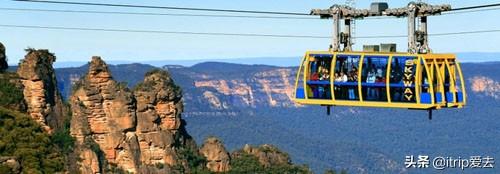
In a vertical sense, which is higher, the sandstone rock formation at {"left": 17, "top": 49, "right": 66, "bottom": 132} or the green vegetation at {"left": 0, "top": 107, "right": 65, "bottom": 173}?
the sandstone rock formation at {"left": 17, "top": 49, "right": 66, "bottom": 132}

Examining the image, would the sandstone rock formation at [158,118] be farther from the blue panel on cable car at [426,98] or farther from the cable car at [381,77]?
the blue panel on cable car at [426,98]

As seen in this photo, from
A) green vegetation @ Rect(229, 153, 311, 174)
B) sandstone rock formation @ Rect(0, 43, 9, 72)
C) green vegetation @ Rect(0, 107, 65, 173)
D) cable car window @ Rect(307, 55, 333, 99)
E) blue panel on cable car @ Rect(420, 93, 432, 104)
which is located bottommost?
green vegetation @ Rect(229, 153, 311, 174)

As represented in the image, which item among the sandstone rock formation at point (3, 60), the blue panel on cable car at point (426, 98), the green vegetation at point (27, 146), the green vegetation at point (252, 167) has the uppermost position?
the sandstone rock formation at point (3, 60)

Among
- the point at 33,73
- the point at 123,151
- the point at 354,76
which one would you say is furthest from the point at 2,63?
the point at 354,76

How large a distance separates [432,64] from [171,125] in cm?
9522

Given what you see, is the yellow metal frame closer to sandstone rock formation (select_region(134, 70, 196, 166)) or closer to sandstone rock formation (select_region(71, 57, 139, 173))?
sandstone rock formation (select_region(71, 57, 139, 173))

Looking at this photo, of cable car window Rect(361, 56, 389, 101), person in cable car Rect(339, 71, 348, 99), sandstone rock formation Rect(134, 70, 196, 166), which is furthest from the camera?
sandstone rock formation Rect(134, 70, 196, 166)

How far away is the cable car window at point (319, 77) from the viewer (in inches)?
2274

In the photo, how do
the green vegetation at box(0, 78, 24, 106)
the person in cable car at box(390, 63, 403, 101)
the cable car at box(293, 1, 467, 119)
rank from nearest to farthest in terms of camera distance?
the cable car at box(293, 1, 467, 119) → the person in cable car at box(390, 63, 403, 101) → the green vegetation at box(0, 78, 24, 106)

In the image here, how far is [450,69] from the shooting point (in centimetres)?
5488

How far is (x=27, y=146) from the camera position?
95312 millimetres

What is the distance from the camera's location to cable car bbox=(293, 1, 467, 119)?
176 ft

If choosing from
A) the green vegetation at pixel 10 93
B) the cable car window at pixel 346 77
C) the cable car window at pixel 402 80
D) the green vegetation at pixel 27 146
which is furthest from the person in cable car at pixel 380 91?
the green vegetation at pixel 10 93

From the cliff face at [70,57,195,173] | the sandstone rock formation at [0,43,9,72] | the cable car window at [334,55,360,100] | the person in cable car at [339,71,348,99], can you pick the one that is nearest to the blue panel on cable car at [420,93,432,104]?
the cable car window at [334,55,360,100]
